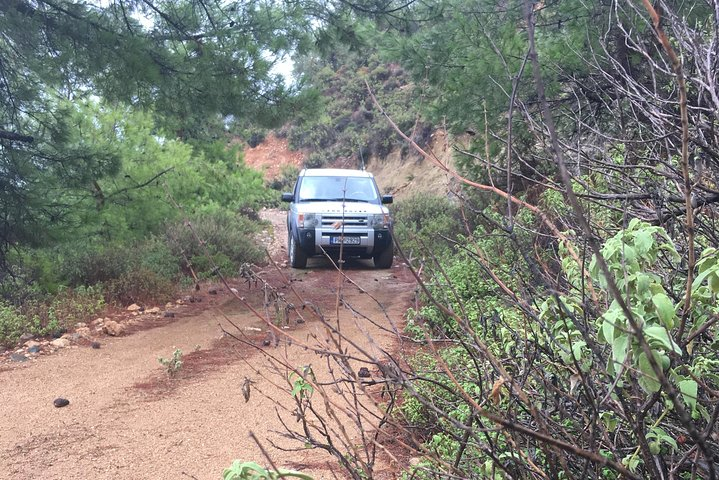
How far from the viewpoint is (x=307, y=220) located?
39.7ft

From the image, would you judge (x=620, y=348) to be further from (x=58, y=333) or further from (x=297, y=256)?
(x=297, y=256)

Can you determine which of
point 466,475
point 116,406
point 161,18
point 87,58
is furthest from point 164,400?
point 161,18

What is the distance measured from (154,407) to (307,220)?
284 inches

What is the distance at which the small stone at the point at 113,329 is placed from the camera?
753cm

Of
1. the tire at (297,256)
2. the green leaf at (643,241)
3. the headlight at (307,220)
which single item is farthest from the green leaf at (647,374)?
the tire at (297,256)

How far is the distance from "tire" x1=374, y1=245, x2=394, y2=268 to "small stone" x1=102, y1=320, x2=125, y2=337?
20.6 ft

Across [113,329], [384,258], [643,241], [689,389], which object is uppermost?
[643,241]

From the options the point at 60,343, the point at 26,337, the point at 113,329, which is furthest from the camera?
the point at 113,329

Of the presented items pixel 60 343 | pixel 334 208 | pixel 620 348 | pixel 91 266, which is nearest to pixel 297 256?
pixel 334 208

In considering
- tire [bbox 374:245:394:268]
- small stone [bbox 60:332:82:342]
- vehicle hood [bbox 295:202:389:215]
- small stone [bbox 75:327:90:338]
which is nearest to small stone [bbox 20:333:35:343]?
small stone [bbox 60:332:82:342]

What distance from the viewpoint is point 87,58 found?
24.9 ft

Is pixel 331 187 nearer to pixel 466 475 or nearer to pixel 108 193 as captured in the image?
pixel 108 193

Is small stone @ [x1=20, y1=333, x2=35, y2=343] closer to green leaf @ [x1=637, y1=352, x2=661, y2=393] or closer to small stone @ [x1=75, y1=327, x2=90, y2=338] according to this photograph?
small stone @ [x1=75, y1=327, x2=90, y2=338]

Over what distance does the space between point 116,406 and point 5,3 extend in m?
4.97
